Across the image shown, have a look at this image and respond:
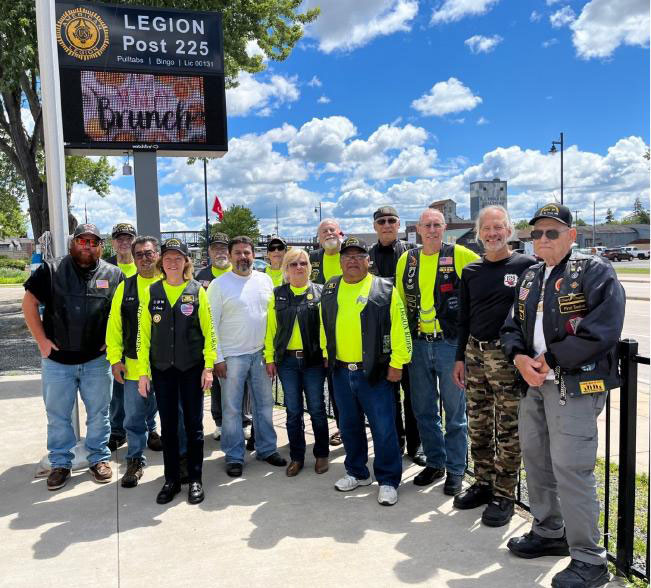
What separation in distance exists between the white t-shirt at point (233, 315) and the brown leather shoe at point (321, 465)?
1.09 metres

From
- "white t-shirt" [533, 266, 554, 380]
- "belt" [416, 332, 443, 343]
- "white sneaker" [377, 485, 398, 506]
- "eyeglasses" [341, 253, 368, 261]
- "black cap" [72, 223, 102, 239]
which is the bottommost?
"white sneaker" [377, 485, 398, 506]

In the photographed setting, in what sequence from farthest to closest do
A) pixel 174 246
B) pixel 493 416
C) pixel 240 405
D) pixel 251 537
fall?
pixel 240 405 → pixel 174 246 → pixel 493 416 → pixel 251 537

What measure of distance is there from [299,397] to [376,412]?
2.77ft

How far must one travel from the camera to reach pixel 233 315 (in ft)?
15.1

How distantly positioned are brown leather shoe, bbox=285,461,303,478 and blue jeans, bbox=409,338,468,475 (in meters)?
1.06

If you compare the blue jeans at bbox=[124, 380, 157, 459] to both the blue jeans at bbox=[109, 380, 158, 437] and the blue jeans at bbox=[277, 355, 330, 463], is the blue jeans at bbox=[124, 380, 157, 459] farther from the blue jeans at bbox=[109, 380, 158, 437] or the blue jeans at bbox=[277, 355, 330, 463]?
the blue jeans at bbox=[277, 355, 330, 463]

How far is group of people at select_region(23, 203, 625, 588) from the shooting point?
9.40ft

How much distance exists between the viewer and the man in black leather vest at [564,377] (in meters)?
2.72

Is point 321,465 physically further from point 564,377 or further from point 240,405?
point 564,377

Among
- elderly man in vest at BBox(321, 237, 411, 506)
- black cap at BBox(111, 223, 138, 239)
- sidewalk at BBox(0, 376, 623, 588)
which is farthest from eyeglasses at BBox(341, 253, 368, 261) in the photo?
black cap at BBox(111, 223, 138, 239)

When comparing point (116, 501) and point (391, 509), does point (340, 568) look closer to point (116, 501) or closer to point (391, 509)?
point (391, 509)

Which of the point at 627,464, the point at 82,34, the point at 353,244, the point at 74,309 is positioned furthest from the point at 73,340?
the point at 82,34

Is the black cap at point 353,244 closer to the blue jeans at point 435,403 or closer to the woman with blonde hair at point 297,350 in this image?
the woman with blonde hair at point 297,350

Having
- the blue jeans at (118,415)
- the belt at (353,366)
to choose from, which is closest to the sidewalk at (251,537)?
the blue jeans at (118,415)
